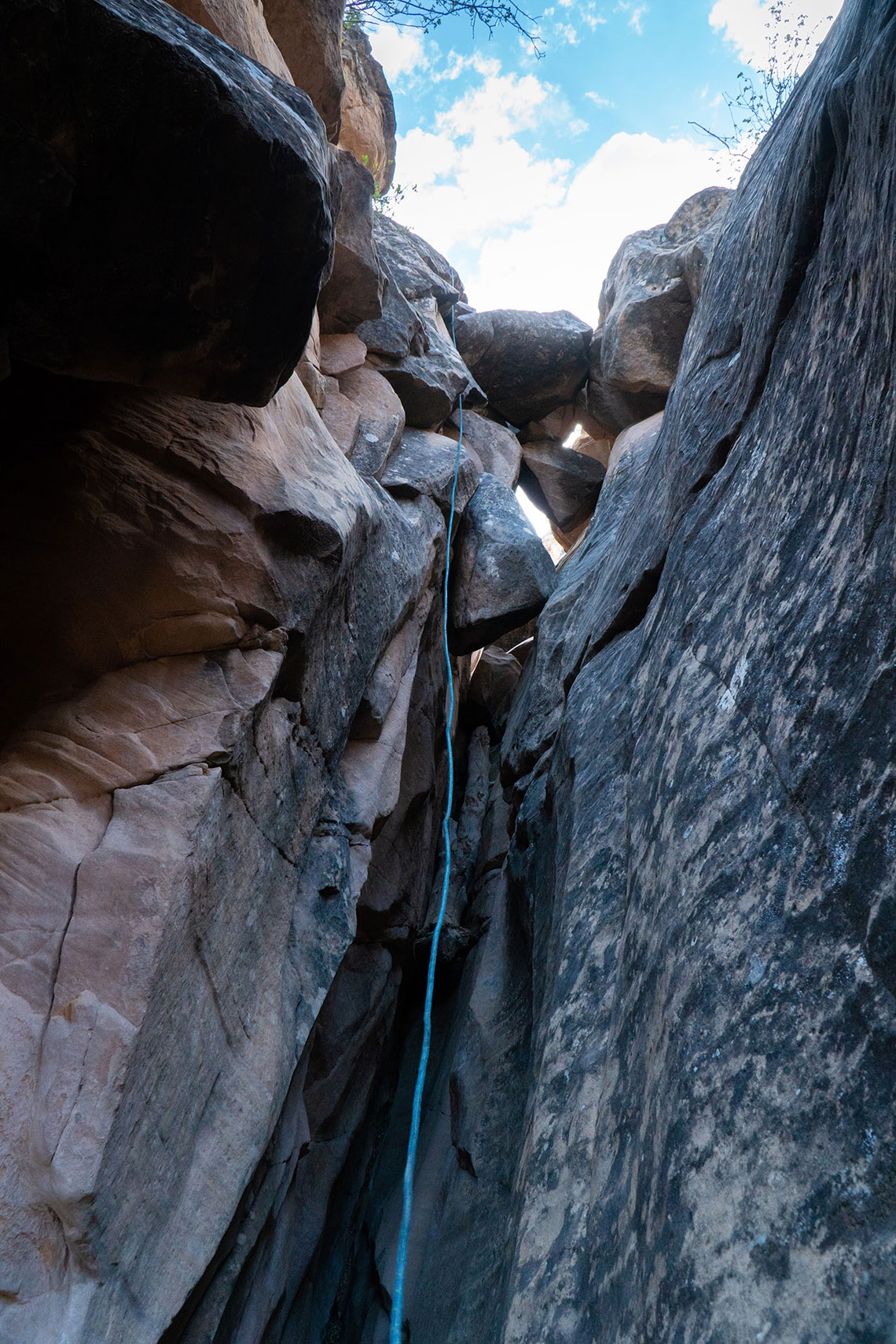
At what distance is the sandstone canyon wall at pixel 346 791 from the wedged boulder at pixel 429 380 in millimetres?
2701

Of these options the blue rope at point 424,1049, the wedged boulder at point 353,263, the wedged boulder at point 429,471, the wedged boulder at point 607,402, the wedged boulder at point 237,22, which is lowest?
the blue rope at point 424,1049

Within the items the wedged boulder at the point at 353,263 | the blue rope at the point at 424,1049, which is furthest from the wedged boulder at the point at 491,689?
the wedged boulder at the point at 353,263

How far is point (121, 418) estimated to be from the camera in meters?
4.20

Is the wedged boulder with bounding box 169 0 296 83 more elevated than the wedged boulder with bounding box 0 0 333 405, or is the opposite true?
the wedged boulder with bounding box 169 0 296 83

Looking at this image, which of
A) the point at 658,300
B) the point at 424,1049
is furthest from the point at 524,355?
the point at 424,1049

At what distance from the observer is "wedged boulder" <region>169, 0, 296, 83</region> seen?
4566 mm

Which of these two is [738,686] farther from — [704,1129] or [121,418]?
[121,418]

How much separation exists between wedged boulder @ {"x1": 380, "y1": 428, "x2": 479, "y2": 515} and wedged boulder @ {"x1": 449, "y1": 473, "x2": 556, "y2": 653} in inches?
18.5

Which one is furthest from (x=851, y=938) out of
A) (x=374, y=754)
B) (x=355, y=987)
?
(x=355, y=987)

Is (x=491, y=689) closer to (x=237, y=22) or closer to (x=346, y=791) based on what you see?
(x=346, y=791)

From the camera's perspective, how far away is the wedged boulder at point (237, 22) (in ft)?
15.0

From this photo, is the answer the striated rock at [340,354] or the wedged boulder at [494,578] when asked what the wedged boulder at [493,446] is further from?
the striated rock at [340,354]

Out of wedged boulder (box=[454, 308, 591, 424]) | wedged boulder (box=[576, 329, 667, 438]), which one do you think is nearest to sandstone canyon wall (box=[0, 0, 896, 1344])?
wedged boulder (box=[576, 329, 667, 438])

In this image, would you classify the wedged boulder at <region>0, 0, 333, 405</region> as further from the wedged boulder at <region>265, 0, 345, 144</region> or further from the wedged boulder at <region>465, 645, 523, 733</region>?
the wedged boulder at <region>465, 645, 523, 733</region>
